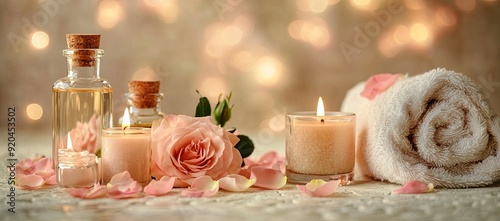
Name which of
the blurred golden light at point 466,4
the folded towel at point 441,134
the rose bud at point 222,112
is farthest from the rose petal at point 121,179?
the blurred golden light at point 466,4

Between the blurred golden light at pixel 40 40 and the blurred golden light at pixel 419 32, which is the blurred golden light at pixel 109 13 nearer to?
the blurred golden light at pixel 40 40

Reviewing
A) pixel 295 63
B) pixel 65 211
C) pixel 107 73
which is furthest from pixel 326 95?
pixel 65 211

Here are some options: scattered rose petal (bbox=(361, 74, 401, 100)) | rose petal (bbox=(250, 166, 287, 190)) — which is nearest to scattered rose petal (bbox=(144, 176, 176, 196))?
rose petal (bbox=(250, 166, 287, 190))

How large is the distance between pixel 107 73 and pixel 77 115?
3.11 ft

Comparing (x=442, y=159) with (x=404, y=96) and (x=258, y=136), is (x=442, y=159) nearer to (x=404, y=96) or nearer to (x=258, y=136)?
(x=404, y=96)

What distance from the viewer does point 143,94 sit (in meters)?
1.10

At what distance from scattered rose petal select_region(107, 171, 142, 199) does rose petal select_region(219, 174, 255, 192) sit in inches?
4.6

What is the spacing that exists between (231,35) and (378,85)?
92 cm

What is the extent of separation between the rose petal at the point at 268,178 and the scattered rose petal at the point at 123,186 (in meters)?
0.17

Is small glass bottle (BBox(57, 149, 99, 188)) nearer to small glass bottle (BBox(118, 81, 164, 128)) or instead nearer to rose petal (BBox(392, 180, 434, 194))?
small glass bottle (BBox(118, 81, 164, 128))

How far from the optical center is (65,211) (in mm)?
808

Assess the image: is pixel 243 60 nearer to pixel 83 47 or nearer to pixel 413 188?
pixel 83 47

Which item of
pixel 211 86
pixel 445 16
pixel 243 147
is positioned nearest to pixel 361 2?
pixel 445 16

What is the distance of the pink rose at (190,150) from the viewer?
3.15ft
